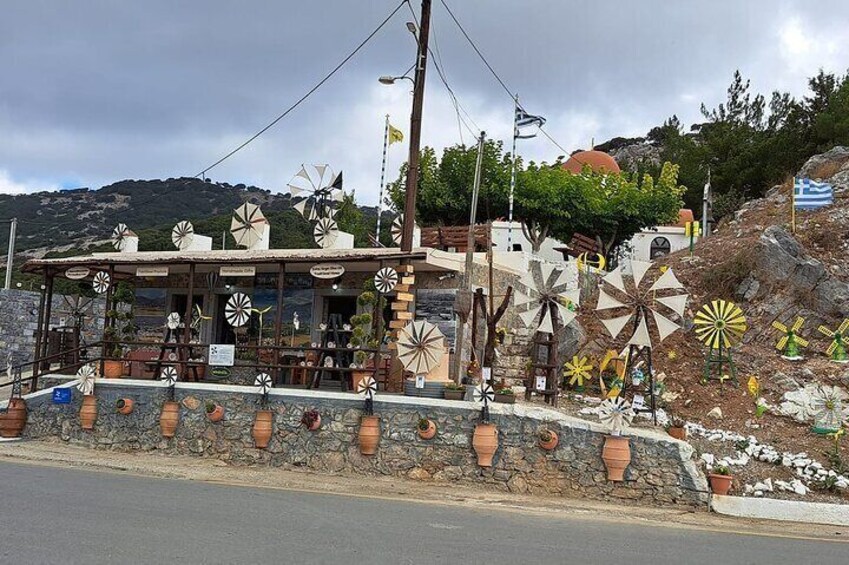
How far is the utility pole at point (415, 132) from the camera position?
49.3 ft

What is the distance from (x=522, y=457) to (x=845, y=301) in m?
10.7

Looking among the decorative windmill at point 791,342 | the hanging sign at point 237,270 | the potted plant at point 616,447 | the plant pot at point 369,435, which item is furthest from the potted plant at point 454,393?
the decorative windmill at point 791,342

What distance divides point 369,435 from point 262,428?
218 centimetres

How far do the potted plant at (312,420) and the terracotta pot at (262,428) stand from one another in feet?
2.41

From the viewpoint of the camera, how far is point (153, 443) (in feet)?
49.0

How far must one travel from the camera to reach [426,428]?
12875mm

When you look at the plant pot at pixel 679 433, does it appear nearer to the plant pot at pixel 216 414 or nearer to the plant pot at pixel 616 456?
the plant pot at pixel 616 456

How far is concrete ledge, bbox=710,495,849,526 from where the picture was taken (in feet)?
35.9

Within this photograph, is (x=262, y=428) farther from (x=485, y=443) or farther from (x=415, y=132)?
(x=415, y=132)

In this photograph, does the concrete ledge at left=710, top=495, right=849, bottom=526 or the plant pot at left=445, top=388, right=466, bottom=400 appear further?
the plant pot at left=445, top=388, right=466, bottom=400

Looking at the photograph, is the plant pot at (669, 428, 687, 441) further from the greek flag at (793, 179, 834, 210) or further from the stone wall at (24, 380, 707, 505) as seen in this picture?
the greek flag at (793, 179, 834, 210)

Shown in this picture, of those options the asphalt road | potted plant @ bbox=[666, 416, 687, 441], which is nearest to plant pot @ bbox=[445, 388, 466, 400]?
the asphalt road

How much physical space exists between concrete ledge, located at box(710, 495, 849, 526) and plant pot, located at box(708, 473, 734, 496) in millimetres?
160

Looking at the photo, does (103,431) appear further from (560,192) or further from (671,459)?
(560,192)
